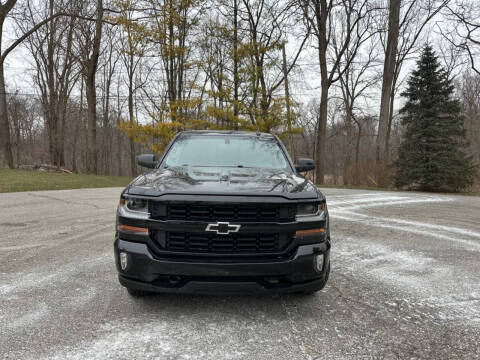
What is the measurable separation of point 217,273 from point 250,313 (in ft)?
1.93

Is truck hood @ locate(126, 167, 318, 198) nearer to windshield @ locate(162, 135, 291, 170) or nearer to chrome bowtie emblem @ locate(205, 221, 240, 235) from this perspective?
chrome bowtie emblem @ locate(205, 221, 240, 235)

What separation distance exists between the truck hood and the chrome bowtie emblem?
0.78 feet

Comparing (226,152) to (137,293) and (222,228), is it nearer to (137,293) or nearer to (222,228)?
(222,228)

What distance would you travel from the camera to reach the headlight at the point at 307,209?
273cm

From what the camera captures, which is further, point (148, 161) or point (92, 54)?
point (92, 54)

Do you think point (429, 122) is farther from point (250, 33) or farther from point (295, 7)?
point (250, 33)

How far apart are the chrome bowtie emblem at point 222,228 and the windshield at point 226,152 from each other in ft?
4.41

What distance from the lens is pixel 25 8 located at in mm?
21578

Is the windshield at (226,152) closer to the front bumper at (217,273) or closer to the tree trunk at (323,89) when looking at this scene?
the front bumper at (217,273)

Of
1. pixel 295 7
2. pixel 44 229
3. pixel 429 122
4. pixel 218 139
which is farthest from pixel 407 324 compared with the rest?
pixel 295 7

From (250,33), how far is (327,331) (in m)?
21.3

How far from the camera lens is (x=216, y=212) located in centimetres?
260

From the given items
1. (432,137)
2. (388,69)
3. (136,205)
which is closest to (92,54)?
(388,69)

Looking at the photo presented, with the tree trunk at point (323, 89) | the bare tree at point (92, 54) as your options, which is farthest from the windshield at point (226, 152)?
the bare tree at point (92, 54)
